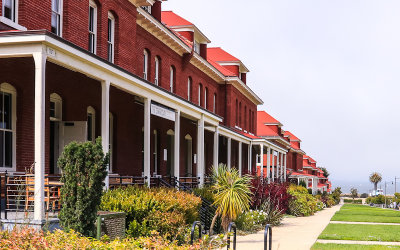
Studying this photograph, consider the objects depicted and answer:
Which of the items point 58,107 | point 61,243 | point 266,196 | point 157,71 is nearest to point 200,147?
point 266,196

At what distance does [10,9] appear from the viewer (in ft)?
48.4

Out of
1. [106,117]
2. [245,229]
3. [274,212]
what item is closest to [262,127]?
[274,212]

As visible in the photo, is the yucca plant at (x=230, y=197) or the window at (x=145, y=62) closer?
the yucca plant at (x=230, y=197)

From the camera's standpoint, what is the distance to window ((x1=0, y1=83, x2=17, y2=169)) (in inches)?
599

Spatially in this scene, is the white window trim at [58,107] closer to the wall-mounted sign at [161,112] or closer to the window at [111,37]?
the wall-mounted sign at [161,112]

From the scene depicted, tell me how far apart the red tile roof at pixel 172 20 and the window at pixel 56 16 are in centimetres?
1743

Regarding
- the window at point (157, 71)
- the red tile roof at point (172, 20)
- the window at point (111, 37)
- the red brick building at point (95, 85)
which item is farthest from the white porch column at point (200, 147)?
the red tile roof at point (172, 20)

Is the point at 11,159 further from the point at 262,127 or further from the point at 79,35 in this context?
the point at 262,127

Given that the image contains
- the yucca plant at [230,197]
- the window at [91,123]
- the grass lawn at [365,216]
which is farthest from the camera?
the grass lawn at [365,216]

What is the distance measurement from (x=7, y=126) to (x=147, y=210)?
4.60 meters

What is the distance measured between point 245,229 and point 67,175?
11.2 metres

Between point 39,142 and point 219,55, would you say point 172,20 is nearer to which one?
point 219,55

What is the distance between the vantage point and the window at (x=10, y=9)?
1459 cm

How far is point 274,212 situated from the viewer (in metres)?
25.0
